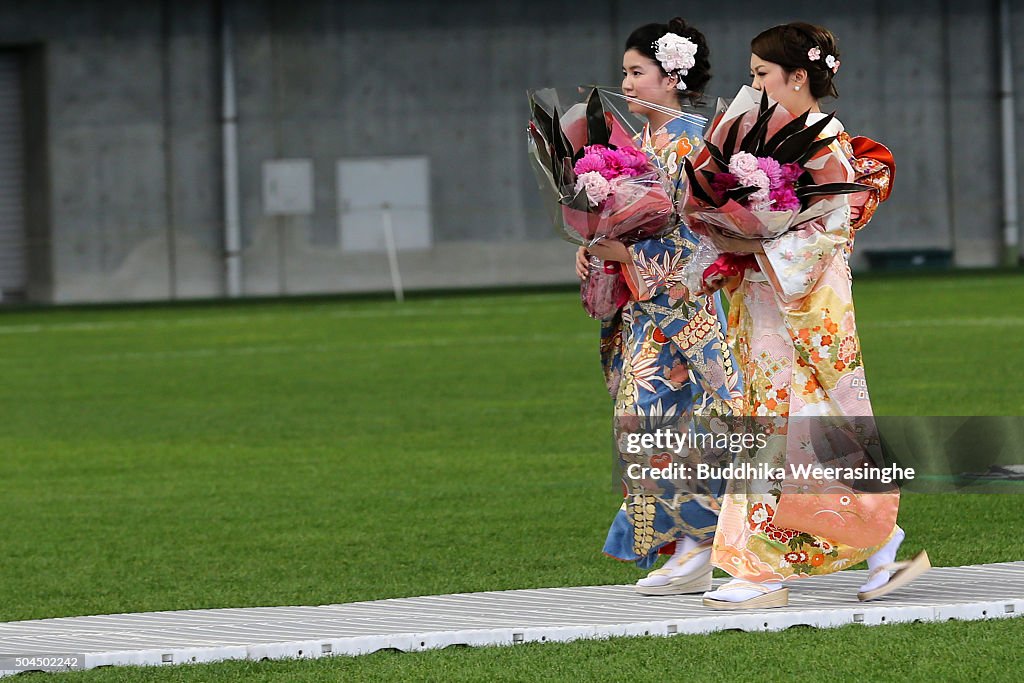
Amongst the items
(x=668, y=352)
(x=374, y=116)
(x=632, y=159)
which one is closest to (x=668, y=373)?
(x=668, y=352)

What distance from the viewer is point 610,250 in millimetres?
5391

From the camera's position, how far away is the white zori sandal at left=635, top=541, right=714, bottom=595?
557cm

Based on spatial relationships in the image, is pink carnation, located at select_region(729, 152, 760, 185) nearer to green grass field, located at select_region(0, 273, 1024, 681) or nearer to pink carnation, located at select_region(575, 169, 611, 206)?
pink carnation, located at select_region(575, 169, 611, 206)

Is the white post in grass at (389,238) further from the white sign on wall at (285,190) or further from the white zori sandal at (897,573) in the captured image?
the white zori sandal at (897,573)

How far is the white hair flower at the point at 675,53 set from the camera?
219 inches

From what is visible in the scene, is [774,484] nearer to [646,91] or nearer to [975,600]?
[975,600]

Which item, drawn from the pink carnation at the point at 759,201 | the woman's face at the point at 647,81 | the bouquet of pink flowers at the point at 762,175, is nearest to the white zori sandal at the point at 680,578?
the bouquet of pink flowers at the point at 762,175

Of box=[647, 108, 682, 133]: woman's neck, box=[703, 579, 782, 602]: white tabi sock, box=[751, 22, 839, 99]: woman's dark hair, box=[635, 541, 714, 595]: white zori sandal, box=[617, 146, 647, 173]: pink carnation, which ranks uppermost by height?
box=[751, 22, 839, 99]: woman's dark hair

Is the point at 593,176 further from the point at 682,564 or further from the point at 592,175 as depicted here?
the point at 682,564

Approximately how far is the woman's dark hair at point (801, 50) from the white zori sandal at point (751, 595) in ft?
4.53

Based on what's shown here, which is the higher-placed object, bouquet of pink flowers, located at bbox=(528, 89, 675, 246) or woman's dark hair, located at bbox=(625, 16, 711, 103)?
woman's dark hair, located at bbox=(625, 16, 711, 103)

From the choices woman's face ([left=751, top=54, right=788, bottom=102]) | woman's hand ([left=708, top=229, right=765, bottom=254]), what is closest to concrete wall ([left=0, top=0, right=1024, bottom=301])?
woman's face ([left=751, top=54, right=788, bottom=102])

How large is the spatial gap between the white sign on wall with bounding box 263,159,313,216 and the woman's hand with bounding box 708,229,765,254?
25635 mm

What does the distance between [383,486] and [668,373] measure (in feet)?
11.6
